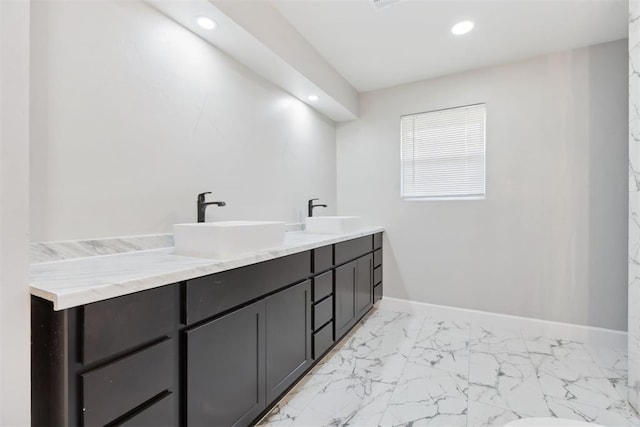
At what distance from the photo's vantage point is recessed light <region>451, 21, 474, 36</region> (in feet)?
7.38

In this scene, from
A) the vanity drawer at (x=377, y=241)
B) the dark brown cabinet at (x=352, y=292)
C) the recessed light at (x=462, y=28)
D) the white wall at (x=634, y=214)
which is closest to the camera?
the white wall at (x=634, y=214)

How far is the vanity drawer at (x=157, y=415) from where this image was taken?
→ 3.10 ft

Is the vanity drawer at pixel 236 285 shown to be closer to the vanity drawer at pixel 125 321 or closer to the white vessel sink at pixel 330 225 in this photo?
the vanity drawer at pixel 125 321

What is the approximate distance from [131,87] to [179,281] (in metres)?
1.06

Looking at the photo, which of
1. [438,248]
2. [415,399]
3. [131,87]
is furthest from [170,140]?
[438,248]

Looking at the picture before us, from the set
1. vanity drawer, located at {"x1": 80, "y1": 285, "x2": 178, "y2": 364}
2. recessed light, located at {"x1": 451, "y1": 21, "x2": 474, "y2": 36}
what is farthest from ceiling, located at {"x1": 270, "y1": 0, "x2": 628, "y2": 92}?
vanity drawer, located at {"x1": 80, "y1": 285, "x2": 178, "y2": 364}

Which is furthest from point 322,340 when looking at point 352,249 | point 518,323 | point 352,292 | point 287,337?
point 518,323

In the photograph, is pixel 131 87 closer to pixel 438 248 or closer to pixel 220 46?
pixel 220 46

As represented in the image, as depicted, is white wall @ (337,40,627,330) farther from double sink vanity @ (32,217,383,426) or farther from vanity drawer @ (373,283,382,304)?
double sink vanity @ (32,217,383,426)

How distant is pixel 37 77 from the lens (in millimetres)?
1194

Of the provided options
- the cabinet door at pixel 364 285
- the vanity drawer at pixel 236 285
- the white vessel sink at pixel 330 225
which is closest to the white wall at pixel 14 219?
the vanity drawer at pixel 236 285

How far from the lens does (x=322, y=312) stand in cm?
210

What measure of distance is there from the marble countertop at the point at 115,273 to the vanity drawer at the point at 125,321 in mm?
37

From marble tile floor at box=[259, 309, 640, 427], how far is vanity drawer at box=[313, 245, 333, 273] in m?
0.70
